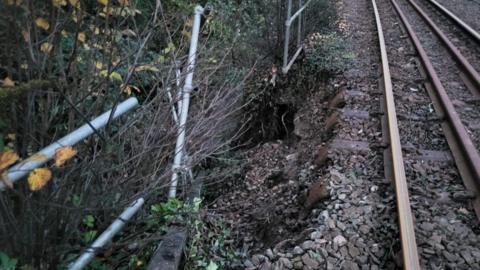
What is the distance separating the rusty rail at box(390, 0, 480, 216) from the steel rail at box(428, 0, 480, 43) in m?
2.88

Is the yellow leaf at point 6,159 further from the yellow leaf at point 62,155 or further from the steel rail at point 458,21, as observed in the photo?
the steel rail at point 458,21

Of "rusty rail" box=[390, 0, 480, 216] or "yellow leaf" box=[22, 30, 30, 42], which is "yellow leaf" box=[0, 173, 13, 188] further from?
"rusty rail" box=[390, 0, 480, 216]

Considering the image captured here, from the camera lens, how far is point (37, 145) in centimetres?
244

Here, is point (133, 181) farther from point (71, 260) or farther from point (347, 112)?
point (347, 112)

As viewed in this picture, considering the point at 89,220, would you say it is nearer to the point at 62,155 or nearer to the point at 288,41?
the point at 62,155

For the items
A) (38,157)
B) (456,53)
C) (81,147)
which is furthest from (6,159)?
(456,53)

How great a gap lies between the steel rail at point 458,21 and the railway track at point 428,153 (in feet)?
4.62

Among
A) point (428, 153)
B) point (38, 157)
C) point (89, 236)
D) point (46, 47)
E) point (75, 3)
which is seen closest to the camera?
point (38, 157)

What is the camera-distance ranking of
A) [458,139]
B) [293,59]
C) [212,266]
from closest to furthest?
[212,266], [458,139], [293,59]

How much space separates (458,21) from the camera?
10297 millimetres

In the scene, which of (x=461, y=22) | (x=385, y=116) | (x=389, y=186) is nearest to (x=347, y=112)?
(x=385, y=116)

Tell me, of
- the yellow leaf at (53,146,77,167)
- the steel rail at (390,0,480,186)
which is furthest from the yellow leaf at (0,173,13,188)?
the steel rail at (390,0,480,186)

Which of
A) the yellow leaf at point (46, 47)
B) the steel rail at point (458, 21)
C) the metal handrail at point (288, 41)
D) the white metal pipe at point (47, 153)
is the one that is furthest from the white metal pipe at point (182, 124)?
the steel rail at point (458, 21)

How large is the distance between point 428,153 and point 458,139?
42 cm
